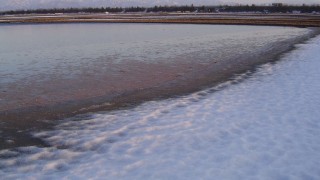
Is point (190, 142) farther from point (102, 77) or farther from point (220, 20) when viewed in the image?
point (220, 20)

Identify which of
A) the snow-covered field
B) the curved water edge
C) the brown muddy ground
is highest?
the brown muddy ground

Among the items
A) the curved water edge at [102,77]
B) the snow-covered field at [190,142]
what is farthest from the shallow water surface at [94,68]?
the snow-covered field at [190,142]

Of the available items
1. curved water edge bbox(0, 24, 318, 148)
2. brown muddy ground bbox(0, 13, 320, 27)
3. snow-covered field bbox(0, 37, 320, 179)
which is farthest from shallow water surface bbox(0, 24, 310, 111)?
brown muddy ground bbox(0, 13, 320, 27)

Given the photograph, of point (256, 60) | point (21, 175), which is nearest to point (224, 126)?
point (21, 175)

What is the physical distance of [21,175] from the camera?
219 inches

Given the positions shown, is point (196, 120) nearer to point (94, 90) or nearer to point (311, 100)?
point (311, 100)

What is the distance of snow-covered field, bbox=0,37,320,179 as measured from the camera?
18.3 ft

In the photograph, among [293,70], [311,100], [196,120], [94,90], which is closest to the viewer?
[196,120]

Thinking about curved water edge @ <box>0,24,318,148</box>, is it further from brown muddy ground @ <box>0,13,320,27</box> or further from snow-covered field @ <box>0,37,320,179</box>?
brown muddy ground @ <box>0,13,320,27</box>

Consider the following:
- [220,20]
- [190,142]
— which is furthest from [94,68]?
[220,20]

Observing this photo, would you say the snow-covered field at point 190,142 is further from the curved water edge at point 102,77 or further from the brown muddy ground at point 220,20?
the brown muddy ground at point 220,20

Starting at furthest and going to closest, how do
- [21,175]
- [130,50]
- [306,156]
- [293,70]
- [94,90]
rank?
[130,50] < [293,70] < [94,90] < [306,156] < [21,175]

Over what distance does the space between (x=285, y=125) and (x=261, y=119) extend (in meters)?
0.58

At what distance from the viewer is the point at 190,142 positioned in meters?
6.66
